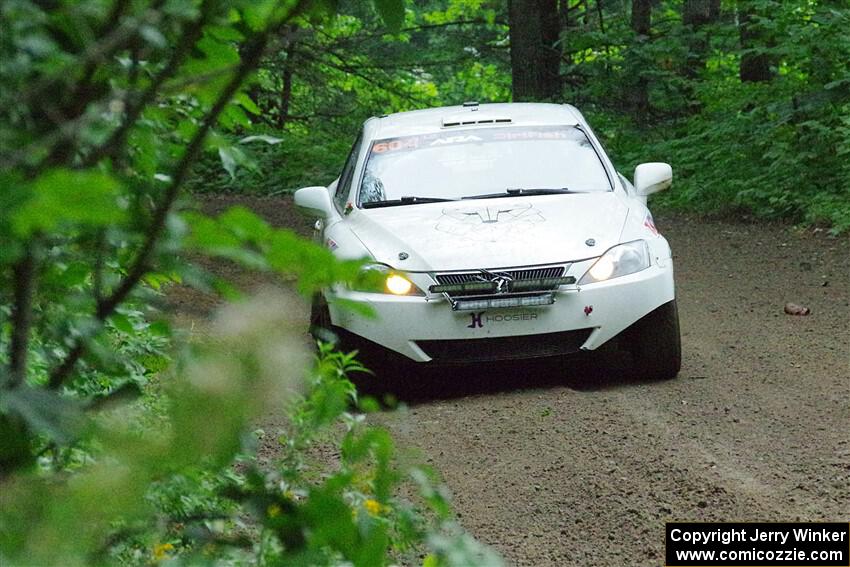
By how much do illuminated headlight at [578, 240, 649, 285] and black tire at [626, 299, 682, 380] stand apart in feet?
1.01

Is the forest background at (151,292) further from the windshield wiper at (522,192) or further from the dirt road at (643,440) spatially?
the windshield wiper at (522,192)

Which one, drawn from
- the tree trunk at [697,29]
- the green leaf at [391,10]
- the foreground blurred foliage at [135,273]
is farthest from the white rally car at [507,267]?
the tree trunk at [697,29]

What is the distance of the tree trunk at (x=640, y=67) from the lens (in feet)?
71.7

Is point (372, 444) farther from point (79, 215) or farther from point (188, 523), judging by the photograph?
point (79, 215)

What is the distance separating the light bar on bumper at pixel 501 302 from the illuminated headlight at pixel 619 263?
26cm

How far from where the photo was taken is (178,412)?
139 cm

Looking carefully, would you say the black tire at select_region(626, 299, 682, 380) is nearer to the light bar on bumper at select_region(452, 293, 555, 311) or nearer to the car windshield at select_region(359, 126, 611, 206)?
the light bar on bumper at select_region(452, 293, 555, 311)

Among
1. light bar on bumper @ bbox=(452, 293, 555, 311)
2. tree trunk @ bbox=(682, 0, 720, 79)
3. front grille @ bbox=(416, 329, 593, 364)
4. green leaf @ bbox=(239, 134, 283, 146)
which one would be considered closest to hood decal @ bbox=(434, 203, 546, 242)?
light bar on bumper @ bbox=(452, 293, 555, 311)

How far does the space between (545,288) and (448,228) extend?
0.77 meters

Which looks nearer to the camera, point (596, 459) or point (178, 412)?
point (178, 412)

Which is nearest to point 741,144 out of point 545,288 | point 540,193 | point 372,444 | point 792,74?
point 792,74

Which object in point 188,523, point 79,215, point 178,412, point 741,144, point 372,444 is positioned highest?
point 79,215

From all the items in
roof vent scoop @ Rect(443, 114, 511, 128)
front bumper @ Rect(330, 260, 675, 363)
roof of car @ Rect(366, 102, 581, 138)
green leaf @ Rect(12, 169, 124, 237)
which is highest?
green leaf @ Rect(12, 169, 124, 237)

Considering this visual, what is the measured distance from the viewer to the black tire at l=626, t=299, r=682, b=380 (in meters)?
7.95
